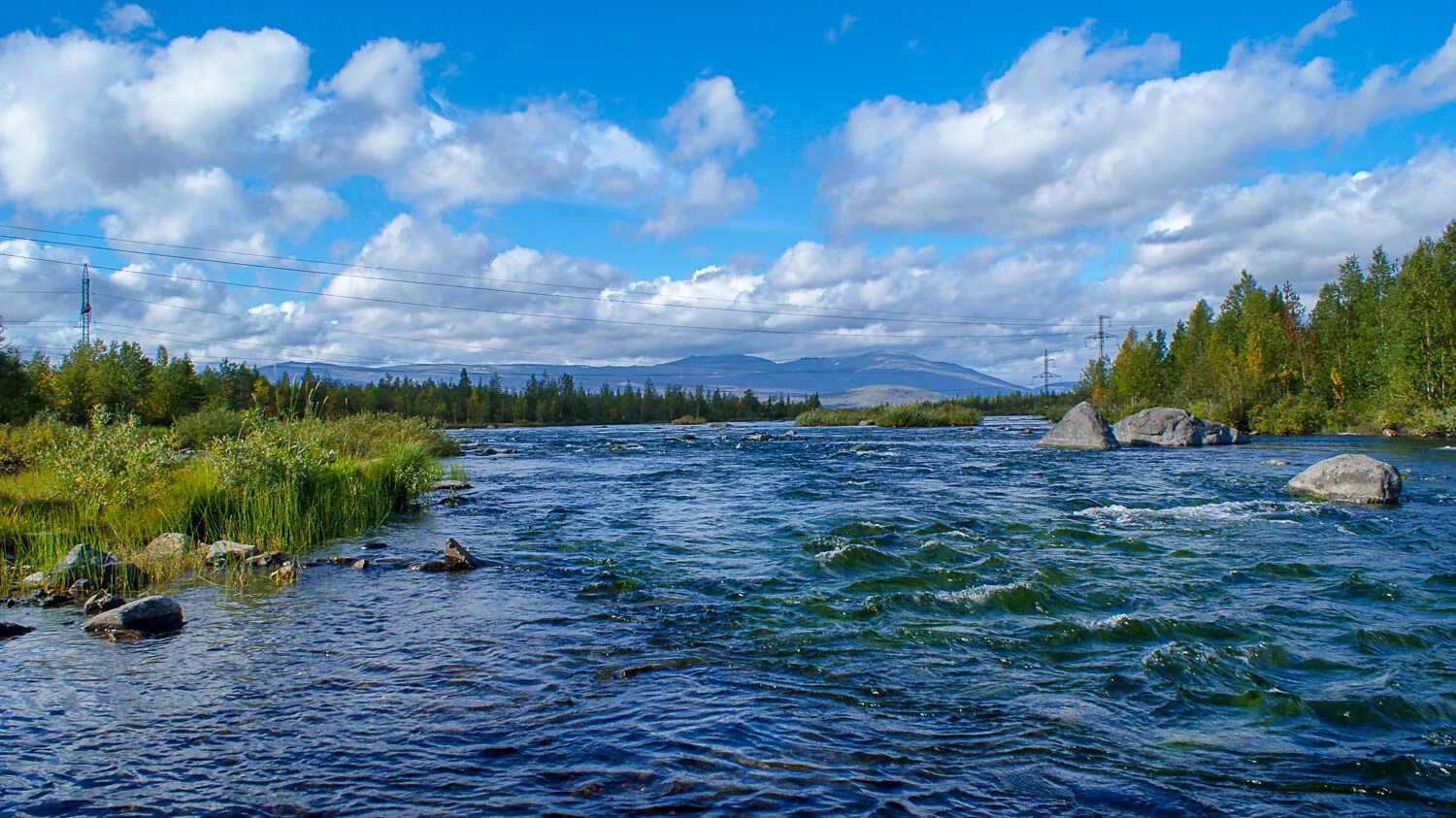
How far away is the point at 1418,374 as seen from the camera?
184ft

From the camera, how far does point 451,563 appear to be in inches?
585

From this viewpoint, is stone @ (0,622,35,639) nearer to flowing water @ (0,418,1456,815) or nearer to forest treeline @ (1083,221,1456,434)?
flowing water @ (0,418,1456,815)

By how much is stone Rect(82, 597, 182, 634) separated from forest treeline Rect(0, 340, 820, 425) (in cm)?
870

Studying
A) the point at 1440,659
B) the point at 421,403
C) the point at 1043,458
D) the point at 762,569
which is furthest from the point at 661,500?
the point at 421,403

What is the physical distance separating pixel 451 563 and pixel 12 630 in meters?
6.10

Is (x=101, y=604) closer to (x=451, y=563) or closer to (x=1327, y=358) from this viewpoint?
(x=451, y=563)

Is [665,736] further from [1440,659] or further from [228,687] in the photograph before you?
[1440,659]

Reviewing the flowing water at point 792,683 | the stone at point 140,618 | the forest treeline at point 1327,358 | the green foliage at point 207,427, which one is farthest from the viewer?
the forest treeline at point 1327,358

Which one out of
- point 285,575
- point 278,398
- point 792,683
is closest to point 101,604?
point 285,575

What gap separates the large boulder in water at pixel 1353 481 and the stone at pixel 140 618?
2653cm

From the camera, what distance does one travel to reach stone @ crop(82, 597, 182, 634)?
1027 cm

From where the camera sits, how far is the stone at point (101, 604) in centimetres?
1115

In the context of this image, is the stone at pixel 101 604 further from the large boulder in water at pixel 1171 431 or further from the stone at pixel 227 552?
the large boulder in water at pixel 1171 431

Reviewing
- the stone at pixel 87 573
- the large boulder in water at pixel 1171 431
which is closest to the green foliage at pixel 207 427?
the stone at pixel 87 573
